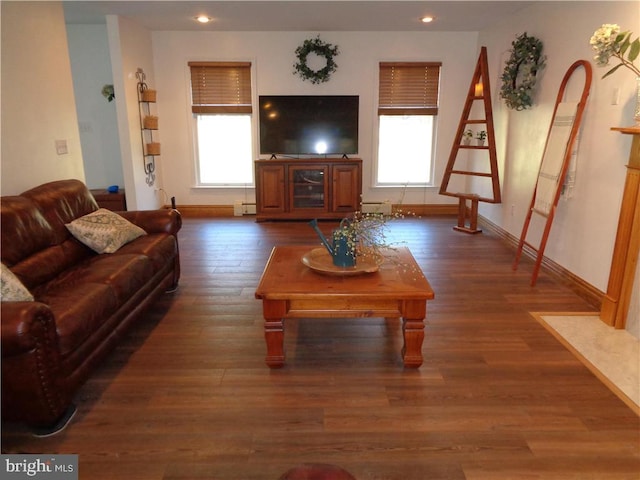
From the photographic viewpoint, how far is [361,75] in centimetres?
622

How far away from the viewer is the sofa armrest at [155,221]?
12.0ft

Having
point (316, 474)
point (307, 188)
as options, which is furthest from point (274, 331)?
point (307, 188)

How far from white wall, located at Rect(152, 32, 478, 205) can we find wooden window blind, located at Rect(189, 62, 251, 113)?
97 mm

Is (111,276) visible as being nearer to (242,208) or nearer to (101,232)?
(101,232)

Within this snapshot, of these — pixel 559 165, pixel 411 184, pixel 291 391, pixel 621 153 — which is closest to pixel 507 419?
pixel 291 391

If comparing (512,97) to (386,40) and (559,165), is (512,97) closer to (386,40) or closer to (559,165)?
(559,165)

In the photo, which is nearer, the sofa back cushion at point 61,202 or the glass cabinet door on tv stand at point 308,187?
the sofa back cushion at point 61,202

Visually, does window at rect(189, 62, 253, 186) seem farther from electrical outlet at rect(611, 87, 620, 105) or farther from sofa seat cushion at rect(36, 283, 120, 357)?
electrical outlet at rect(611, 87, 620, 105)

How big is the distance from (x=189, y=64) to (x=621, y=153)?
5173 mm

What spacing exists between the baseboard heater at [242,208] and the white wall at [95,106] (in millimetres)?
1545

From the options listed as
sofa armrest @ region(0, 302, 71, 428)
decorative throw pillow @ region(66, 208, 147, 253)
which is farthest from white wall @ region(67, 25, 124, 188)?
sofa armrest @ region(0, 302, 71, 428)

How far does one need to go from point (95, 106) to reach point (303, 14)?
298cm

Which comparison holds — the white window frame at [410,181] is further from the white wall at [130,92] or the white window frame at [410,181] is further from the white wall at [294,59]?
the white wall at [130,92]

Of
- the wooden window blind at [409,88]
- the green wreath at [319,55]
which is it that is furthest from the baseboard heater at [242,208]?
the wooden window blind at [409,88]
